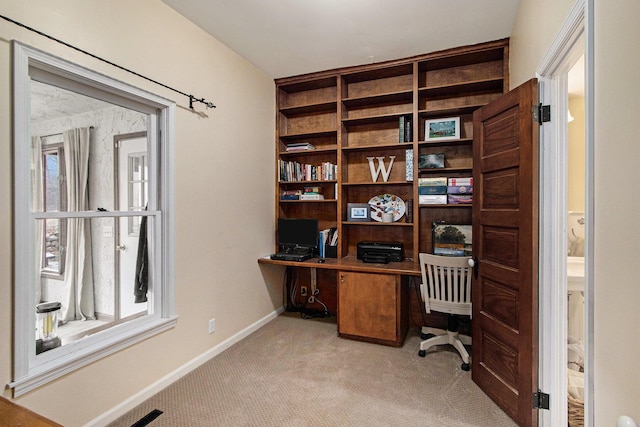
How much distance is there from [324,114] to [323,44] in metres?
0.97

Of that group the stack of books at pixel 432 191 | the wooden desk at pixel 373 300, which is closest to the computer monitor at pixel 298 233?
the wooden desk at pixel 373 300

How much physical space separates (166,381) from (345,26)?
10.0 feet

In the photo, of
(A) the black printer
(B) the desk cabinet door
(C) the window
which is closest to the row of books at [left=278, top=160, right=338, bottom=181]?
(A) the black printer

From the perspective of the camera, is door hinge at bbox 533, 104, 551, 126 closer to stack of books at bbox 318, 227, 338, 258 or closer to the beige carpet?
the beige carpet

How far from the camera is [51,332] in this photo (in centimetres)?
172

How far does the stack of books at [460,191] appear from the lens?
2969mm

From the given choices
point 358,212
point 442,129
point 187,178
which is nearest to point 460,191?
point 442,129

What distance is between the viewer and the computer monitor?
11.2 feet

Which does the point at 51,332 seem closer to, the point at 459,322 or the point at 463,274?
the point at 463,274

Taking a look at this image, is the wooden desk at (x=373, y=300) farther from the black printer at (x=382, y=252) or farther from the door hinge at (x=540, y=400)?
the door hinge at (x=540, y=400)

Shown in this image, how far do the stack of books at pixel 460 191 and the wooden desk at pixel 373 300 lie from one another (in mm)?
742

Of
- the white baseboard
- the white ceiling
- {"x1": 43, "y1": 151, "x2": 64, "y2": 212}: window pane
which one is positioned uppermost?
the white ceiling

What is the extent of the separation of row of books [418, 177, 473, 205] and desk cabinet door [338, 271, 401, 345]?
883 millimetres

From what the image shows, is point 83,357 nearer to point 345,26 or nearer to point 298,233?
point 298,233
